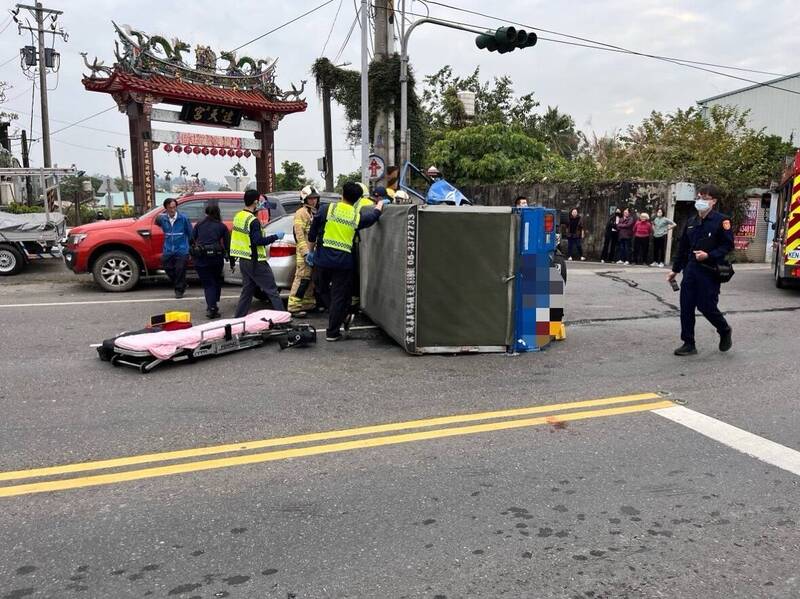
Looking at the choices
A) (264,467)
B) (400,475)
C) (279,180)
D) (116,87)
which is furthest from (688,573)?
(279,180)

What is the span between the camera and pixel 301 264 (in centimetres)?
873

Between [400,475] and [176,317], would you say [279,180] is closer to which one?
[176,317]

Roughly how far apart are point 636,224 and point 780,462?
1475cm

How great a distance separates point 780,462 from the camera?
3979 millimetres

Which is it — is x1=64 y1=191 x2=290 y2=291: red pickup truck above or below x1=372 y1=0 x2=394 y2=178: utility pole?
below

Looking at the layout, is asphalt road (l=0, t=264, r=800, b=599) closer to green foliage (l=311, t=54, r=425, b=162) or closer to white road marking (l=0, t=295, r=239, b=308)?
white road marking (l=0, t=295, r=239, b=308)

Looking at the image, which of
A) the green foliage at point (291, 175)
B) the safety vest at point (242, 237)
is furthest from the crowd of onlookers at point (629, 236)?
the green foliage at point (291, 175)

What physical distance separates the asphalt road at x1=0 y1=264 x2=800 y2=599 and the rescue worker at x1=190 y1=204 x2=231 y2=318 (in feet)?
7.33

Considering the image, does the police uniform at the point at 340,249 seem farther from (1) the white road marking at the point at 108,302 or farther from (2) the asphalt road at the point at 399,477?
(1) the white road marking at the point at 108,302

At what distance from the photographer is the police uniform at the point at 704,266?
643cm

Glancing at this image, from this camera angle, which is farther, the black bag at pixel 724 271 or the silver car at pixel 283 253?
the silver car at pixel 283 253

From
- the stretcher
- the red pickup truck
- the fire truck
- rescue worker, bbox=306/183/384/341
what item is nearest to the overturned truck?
rescue worker, bbox=306/183/384/341

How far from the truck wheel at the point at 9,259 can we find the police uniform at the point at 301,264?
828 cm

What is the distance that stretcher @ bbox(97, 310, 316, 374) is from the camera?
5.99m
